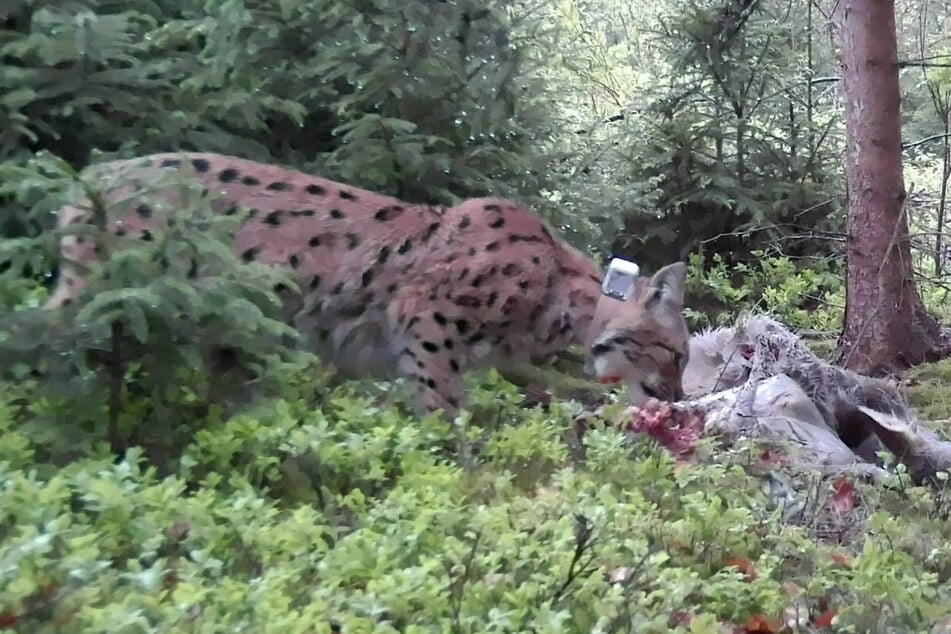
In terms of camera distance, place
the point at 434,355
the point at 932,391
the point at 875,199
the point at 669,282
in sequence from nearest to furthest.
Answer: the point at 434,355
the point at 669,282
the point at 932,391
the point at 875,199

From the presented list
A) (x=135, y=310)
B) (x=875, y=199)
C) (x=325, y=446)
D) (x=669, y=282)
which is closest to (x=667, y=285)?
(x=669, y=282)

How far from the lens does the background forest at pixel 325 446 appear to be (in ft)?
10.7

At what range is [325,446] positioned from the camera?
439 cm

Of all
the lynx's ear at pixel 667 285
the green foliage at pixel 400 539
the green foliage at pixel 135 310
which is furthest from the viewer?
the lynx's ear at pixel 667 285

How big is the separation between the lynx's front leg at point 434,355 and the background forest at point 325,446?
19cm

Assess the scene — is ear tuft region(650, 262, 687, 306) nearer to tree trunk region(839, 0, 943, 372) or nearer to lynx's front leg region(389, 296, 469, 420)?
lynx's front leg region(389, 296, 469, 420)

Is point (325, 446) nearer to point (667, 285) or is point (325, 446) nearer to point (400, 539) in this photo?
point (400, 539)

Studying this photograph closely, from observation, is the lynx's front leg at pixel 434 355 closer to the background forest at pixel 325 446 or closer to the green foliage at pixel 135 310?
the background forest at pixel 325 446

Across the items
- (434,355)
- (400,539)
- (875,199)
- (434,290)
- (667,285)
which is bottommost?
(400,539)

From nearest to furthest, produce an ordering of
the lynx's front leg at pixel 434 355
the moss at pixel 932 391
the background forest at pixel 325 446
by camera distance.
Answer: the background forest at pixel 325 446
the lynx's front leg at pixel 434 355
the moss at pixel 932 391

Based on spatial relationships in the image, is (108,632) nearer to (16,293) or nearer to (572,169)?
(16,293)

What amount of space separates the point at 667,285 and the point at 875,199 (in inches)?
112

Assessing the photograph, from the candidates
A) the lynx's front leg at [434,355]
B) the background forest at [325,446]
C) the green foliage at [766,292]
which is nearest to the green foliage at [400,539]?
the background forest at [325,446]

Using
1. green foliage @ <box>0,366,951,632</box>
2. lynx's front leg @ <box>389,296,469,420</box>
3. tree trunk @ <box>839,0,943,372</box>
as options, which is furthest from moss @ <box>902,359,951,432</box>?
lynx's front leg @ <box>389,296,469,420</box>
